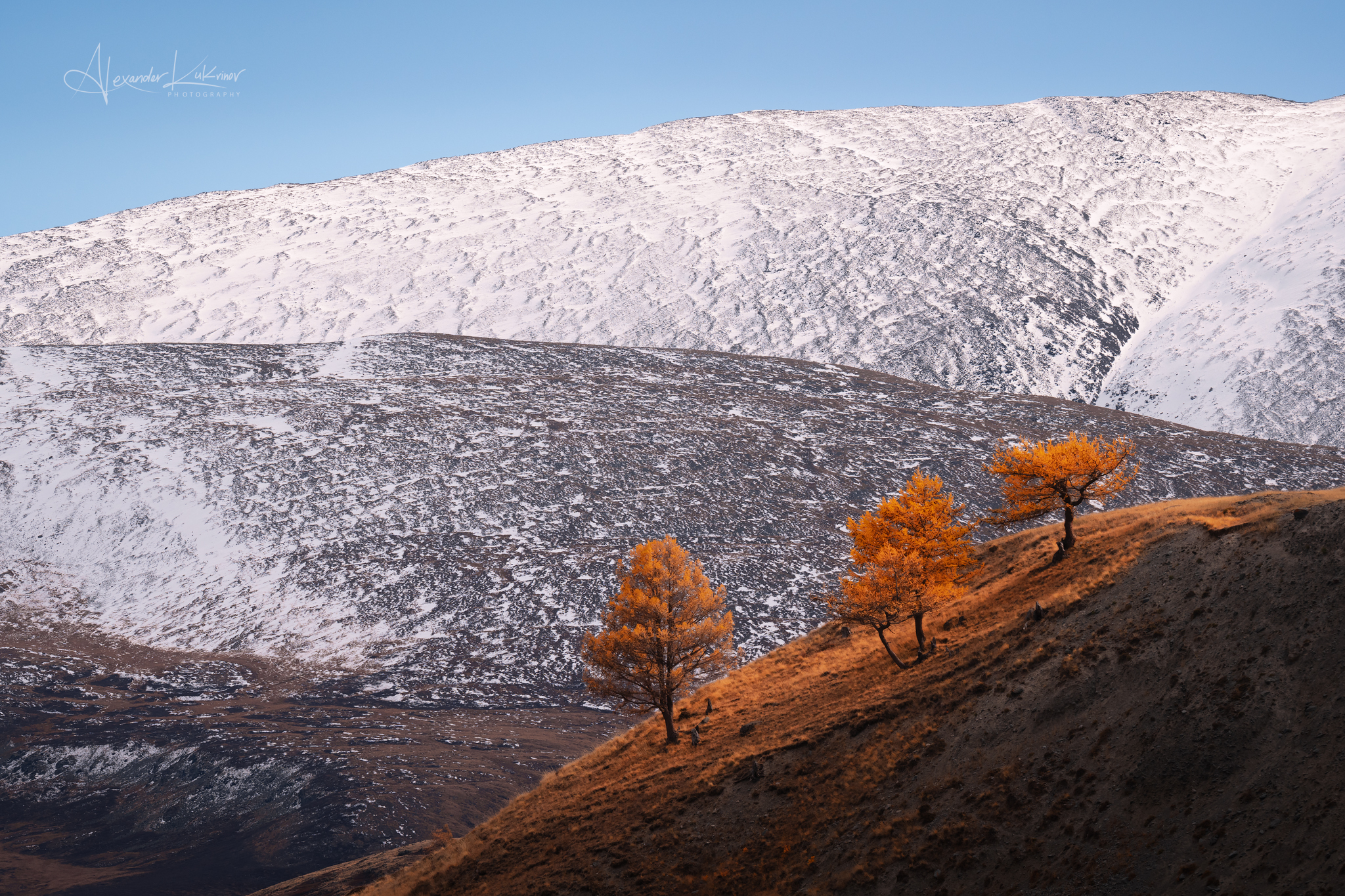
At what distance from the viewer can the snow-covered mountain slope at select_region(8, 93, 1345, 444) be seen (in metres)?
128

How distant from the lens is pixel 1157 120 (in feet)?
602

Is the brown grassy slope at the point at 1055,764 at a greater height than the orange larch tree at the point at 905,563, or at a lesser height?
lesser

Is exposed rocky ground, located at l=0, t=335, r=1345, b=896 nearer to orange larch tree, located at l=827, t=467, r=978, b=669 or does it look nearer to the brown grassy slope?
the brown grassy slope

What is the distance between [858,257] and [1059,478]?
12436 cm

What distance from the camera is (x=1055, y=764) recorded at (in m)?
19.2

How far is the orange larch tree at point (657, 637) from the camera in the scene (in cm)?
3381

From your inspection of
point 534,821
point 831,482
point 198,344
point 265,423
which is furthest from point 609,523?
point 198,344

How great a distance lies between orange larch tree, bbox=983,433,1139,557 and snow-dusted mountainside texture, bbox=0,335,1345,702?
32.5 meters

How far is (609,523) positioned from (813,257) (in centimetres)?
8755

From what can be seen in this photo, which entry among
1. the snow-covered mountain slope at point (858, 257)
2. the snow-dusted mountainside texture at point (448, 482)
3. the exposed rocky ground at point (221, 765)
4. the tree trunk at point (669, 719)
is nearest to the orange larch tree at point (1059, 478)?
the tree trunk at point (669, 719)

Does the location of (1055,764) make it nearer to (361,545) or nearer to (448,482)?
(361,545)

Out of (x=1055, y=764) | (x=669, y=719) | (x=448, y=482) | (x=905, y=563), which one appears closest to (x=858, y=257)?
(x=448, y=482)

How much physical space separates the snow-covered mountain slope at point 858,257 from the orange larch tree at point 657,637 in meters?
96.0

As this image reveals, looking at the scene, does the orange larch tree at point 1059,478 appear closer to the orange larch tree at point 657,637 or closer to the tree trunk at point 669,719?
the orange larch tree at point 657,637
